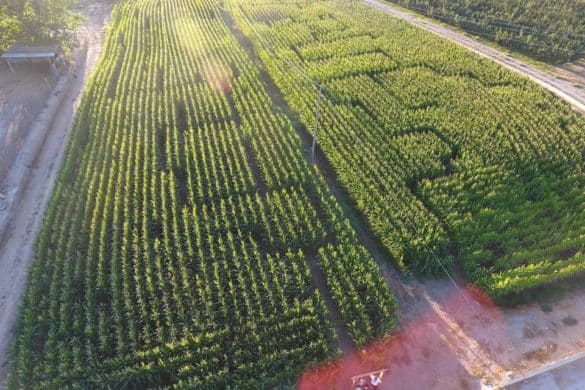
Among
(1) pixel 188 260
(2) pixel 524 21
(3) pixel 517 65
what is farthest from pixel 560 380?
(2) pixel 524 21

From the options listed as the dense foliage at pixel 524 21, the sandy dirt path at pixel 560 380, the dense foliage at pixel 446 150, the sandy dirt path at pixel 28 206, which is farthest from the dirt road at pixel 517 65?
the sandy dirt path at pixel 28 206

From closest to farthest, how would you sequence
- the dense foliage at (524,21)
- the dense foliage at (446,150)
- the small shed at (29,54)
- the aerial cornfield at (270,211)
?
the aerial cornfield at (270,211)
the dense foliage at (446,150)
the small shed at (29,54)
the dense foliage at (524,21)

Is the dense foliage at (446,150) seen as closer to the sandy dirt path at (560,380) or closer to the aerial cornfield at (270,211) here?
the aerial cornfield at (270,211)

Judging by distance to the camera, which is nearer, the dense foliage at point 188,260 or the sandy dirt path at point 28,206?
the dense foliage at point 188,260

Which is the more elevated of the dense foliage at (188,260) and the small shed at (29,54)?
the small shed at (29,54)

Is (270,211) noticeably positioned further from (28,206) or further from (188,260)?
(28,206)

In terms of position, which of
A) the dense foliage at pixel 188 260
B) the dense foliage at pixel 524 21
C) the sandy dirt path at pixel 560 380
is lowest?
the sandy dirt path at pixel 560 380
